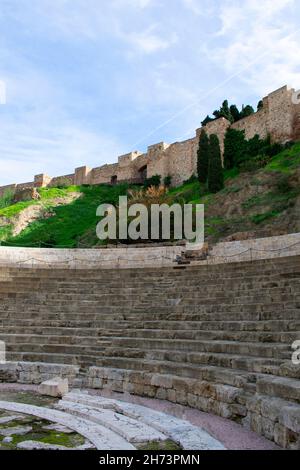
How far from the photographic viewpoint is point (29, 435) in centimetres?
430

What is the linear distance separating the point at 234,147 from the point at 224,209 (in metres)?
10.8

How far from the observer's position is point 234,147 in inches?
1323

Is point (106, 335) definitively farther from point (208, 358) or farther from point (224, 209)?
point (224, 209)

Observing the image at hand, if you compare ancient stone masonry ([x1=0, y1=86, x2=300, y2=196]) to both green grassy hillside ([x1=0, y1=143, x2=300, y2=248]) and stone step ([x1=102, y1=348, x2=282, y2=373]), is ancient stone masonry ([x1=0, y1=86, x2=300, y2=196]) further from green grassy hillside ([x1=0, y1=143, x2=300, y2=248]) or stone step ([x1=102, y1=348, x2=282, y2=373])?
stone step ([x1=102, y1=348, x2=282, y2=373])

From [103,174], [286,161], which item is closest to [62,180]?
[103,174]

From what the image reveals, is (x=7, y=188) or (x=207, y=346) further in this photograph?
(x=7, y=188)

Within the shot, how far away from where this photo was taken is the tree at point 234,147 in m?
32.7

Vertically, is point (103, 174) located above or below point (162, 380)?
above

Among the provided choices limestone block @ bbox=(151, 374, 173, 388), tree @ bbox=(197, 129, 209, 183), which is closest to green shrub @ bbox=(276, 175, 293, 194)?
tree @ bbox=(197, 129, 209, 183)

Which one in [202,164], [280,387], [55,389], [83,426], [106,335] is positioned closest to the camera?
[280,387]

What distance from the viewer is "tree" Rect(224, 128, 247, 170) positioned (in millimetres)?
32719

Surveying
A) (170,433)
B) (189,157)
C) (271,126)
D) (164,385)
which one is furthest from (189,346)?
(189,157)

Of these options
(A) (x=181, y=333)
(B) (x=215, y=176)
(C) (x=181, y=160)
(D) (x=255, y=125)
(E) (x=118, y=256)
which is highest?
(D) (x=255, y=125)
